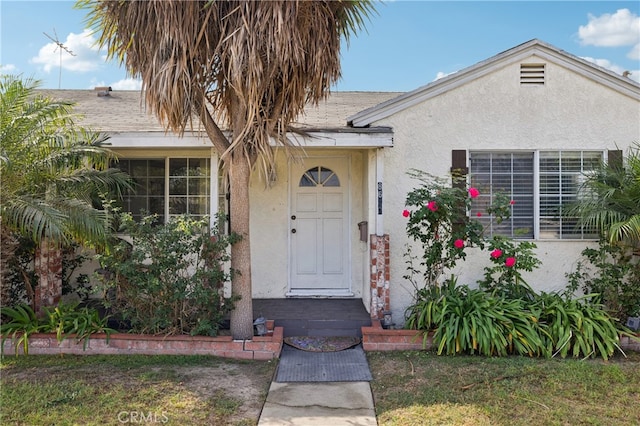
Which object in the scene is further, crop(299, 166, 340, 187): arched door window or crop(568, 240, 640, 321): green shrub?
crop(299, 166, 340, 187): arched door window

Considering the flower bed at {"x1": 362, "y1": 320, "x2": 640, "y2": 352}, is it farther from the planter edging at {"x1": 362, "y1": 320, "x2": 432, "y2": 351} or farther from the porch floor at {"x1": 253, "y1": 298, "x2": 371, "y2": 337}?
the porch floor at {"x1": 253, "y1": 298, "x2": 371, "y2": 337}

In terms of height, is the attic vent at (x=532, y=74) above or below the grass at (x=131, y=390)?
above

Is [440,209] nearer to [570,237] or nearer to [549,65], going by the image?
[570,237]

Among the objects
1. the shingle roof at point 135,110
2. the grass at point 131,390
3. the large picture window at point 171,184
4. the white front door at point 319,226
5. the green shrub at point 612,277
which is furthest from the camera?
the white front door at point 319,226

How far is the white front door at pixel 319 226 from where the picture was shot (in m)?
7.66

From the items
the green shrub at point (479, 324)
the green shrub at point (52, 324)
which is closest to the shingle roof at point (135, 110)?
the green shrub at point (52, 324)

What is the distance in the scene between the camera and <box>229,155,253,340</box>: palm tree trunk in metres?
5.55

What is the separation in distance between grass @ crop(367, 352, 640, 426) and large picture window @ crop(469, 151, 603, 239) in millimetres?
2013

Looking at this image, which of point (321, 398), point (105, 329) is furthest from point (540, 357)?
point (105, 329)

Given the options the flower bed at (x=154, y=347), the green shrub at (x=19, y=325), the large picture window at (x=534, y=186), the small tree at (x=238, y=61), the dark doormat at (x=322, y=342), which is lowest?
the dark doormat at (x=322, y=342)

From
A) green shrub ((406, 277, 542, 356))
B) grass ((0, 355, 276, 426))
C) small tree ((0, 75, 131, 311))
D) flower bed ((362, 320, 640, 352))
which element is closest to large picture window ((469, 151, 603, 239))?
green shrub ((406, 277, 542, 356))

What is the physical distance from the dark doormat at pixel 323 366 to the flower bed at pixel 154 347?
0.94 ft

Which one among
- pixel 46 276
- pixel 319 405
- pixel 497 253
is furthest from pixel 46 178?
pixel 497 253

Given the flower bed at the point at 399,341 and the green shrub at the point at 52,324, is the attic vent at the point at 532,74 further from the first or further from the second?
the green shrub at the point at 52,324
